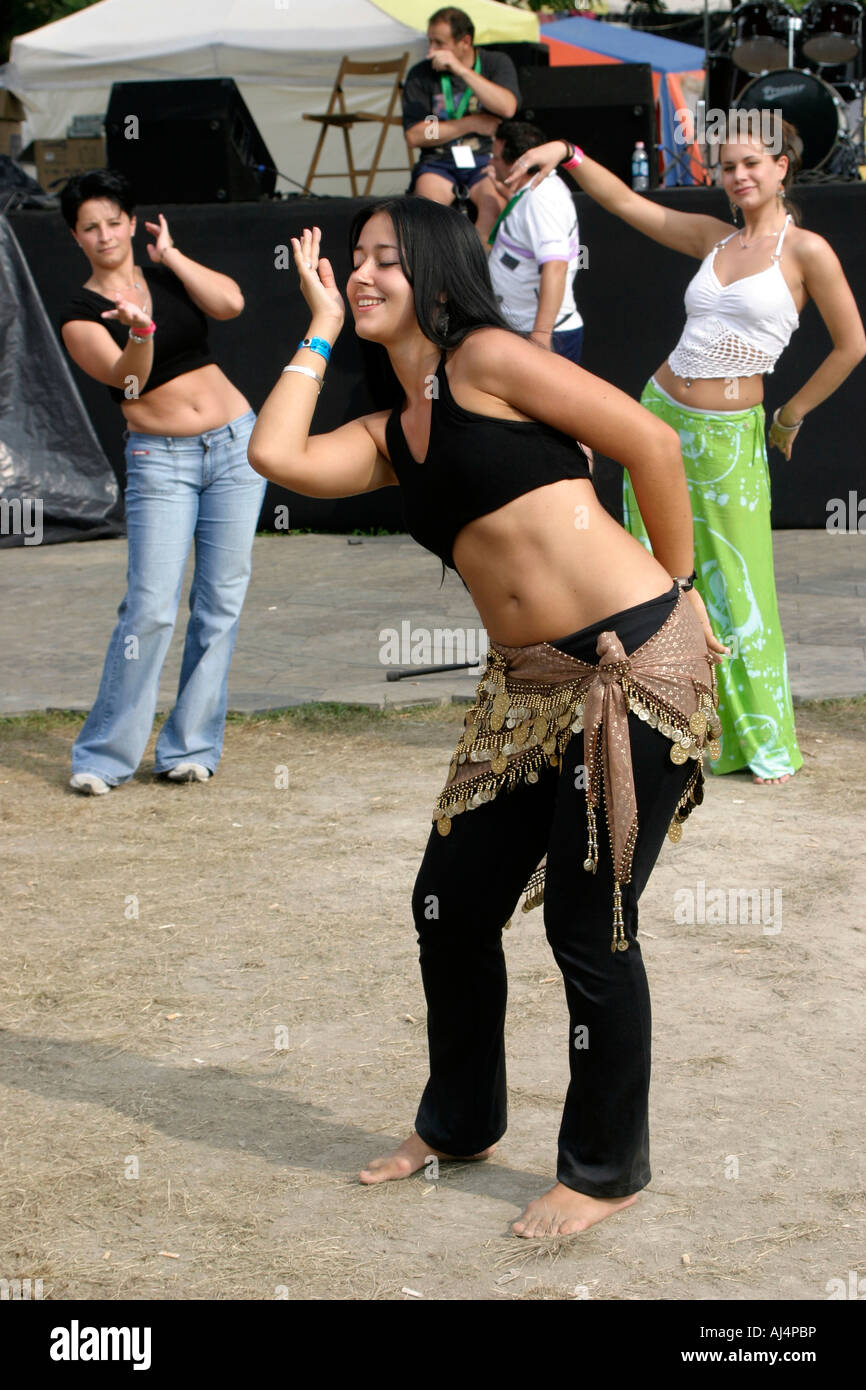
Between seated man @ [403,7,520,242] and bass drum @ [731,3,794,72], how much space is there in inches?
145

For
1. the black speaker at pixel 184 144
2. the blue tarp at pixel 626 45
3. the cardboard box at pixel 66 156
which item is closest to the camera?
the black speaker at pixel 184 144

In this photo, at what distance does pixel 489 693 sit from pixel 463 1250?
1023mm

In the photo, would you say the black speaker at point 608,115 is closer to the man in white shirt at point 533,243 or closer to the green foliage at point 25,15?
the man in white shirt at point 533,243

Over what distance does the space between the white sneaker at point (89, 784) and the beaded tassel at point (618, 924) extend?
3288mm

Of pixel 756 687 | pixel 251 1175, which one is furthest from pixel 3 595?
pixel 251 1175

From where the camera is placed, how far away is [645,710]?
274cm

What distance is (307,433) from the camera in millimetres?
2969

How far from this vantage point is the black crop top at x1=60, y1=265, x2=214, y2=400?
5457 mm

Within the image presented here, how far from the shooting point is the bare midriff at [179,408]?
5469 millimetres

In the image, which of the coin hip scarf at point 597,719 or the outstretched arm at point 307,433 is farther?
the outstretched arm at point 307,433

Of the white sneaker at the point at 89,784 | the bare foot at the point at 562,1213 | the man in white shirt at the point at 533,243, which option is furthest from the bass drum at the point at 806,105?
the bare foot at the point at 562,1213

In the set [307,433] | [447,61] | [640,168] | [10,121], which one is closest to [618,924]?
[307,433]

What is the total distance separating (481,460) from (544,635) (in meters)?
0.34

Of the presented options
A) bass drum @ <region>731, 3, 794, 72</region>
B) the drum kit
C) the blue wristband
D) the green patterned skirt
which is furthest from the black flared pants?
bass drum @ <region>731, 3, 794, 72</region>
